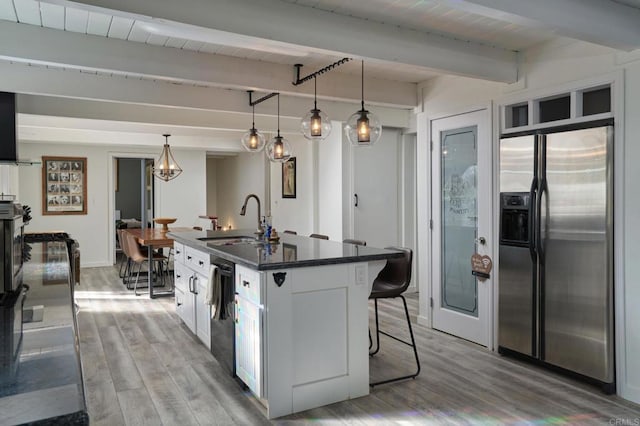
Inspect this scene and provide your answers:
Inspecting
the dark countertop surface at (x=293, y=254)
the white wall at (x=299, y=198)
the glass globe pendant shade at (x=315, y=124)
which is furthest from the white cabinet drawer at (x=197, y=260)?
the white wall at (x=299, y=198)

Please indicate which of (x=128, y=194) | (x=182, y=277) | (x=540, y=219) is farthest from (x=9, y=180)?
(x=540, y=219)

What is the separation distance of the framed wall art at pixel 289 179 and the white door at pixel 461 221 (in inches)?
139

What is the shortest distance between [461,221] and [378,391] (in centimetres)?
188

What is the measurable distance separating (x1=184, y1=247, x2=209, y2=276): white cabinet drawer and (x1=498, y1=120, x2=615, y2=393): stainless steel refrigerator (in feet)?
7.90

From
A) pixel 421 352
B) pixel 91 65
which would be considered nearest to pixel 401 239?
pixel 421 352

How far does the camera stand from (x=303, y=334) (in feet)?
9.32

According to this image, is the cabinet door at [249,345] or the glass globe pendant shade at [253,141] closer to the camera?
the cabinet door at [249,345]

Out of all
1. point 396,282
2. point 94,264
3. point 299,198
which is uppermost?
point 299,198

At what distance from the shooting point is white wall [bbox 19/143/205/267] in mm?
8297

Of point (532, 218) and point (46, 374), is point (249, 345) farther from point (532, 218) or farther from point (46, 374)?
point (532, 218)

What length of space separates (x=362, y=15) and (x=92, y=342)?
354 cm

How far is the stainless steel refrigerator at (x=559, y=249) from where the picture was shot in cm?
310

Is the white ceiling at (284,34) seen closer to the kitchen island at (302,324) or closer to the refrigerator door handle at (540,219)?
the refrigerator door handle at (540,219)

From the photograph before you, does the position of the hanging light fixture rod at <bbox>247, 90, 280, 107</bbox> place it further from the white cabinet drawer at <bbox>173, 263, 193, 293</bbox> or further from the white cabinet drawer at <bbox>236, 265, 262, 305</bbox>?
the white cabinet drawer at <bbox>236, 265, 262, 305</bbox>
